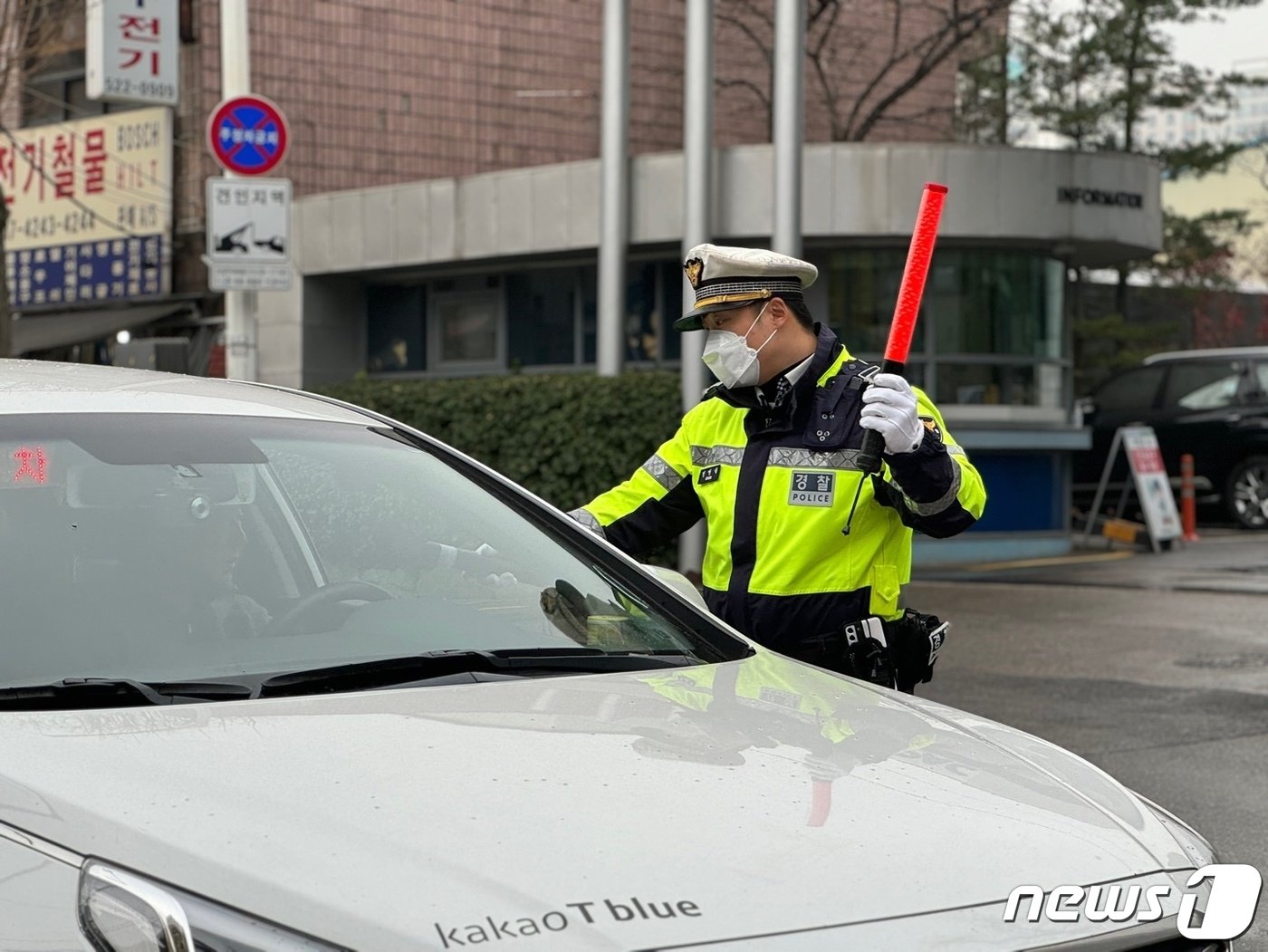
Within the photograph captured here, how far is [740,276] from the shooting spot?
410 centimetres

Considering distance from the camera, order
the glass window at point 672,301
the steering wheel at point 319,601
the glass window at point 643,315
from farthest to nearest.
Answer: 1. the glass window at point 643,315
2. the glass window at point 672,301
3. the steering wheel at point 319,601

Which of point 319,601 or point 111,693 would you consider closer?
point 111,693

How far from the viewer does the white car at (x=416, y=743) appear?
2.03 m

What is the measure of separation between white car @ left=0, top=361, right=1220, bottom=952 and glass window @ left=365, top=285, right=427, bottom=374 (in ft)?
51.1

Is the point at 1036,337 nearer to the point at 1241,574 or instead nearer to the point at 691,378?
the point at 1241,574

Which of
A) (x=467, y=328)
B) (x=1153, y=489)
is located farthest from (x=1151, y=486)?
(x=467, y=328)

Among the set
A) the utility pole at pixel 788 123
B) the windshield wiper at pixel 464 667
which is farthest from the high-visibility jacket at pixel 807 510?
the utility pole at pixel 788 123

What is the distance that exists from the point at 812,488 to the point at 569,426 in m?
8.84

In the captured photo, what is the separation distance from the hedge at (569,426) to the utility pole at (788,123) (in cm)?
194

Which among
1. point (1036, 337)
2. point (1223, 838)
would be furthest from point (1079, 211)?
point (1223, 838)

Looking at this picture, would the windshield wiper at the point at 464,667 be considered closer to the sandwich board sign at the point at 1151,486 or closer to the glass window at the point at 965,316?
the glass window at the point at 965,316

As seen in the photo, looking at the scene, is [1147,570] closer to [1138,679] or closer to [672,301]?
[672,301]

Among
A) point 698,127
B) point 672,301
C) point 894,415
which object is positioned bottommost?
point 894,415

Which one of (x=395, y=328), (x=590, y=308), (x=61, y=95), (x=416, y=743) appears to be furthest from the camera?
(x=61, y=95)
